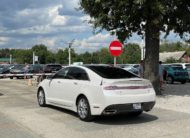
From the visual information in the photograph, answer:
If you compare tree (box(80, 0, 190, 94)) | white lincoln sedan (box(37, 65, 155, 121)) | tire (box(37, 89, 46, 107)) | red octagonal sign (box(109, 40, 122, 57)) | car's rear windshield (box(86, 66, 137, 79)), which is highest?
tree (box(80, 0, 190, 94))

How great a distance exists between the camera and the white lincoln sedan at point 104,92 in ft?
33.1

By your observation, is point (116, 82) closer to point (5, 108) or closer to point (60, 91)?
point (60, 91)

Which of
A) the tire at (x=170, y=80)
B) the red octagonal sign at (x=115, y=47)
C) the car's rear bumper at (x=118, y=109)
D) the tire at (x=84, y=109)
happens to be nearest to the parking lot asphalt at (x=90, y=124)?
the tire at (x=84, y=109)

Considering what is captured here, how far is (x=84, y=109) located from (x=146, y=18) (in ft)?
21.7

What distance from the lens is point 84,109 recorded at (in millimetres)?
10711

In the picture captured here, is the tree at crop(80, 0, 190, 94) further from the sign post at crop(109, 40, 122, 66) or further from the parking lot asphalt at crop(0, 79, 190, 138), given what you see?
the parking lot asphalt at crop(0, 79, 190, 138)

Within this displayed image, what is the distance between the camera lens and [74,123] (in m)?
10.4

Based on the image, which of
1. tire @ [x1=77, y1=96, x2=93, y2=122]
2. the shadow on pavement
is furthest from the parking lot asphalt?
the shadow on pavement

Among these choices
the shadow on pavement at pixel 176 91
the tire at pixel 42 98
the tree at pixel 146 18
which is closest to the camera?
the tire at pixel 42 98

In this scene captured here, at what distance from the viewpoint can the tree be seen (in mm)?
15094

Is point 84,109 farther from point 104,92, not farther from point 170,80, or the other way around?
point 170,80

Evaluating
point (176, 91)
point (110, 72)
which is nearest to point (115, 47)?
point (176, 91)

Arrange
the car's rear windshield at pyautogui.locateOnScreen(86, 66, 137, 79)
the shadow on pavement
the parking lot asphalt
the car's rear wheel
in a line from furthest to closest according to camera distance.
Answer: the car's rear wheel, the shadow on pavement, the car's rear windshield at pyautogui.locateOnScreen(86, 66, 137, 79), the parking lot asphalt

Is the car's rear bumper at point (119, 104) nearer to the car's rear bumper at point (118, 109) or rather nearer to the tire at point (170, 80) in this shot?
the car's rear bumper at point (118, 109)
